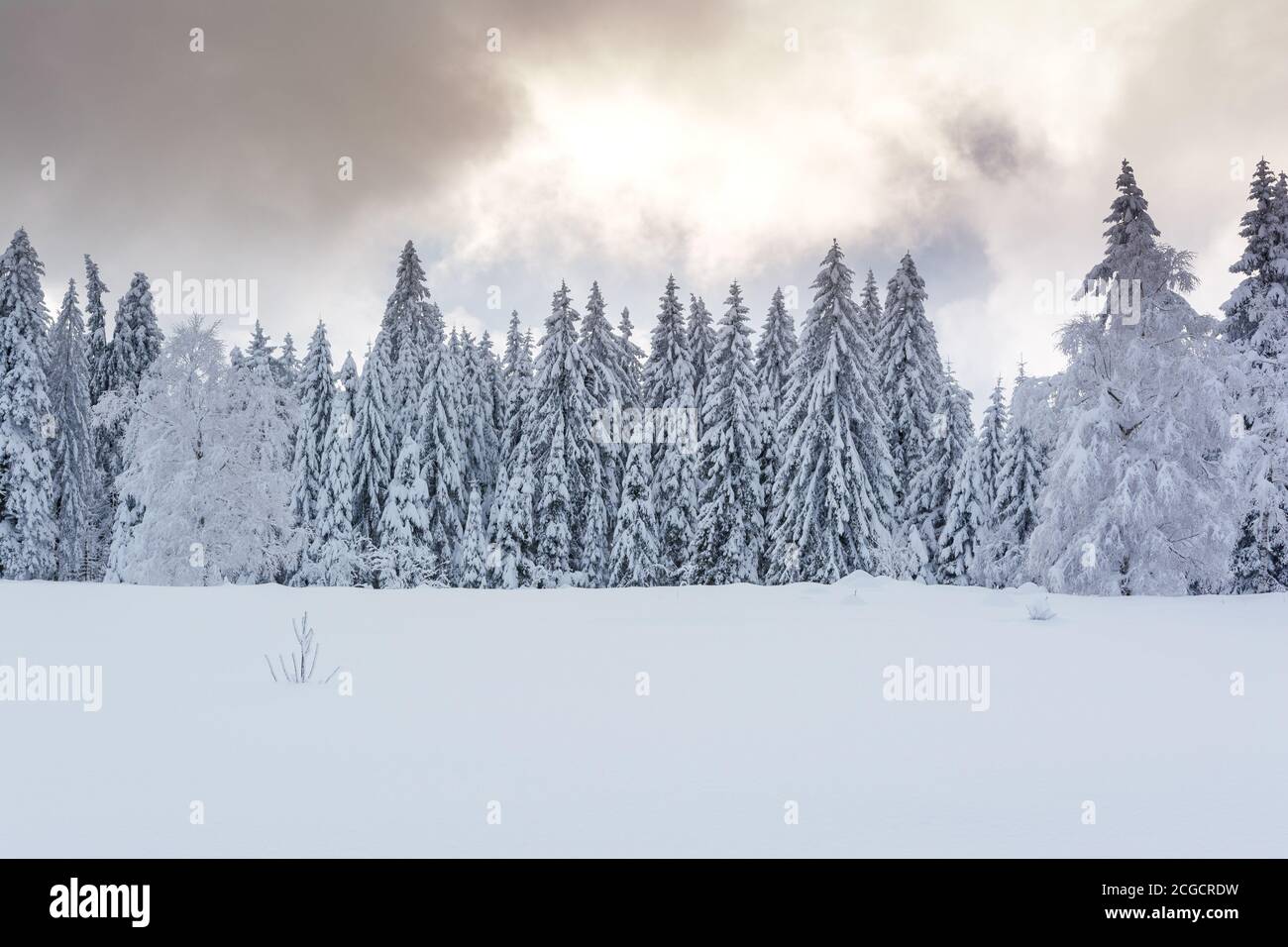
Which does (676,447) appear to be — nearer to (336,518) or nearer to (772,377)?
(772,377)

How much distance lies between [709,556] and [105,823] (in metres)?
31.6

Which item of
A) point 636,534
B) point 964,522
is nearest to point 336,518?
point 636,534

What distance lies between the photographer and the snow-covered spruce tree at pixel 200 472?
95.1 feet

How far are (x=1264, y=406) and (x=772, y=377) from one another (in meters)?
21.2

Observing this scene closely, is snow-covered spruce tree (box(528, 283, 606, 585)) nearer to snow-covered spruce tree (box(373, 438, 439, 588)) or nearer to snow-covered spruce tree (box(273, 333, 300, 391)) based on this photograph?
snow-covered spruce tree (box(373, 438, 439, 588))

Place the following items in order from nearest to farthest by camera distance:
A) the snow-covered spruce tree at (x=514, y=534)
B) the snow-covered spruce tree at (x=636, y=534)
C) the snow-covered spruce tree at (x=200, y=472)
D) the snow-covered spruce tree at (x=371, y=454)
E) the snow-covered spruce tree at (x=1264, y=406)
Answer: the snow-covered spruce tree at (x=1264, y=406) → the snow-covered spruce tree at (x=200, y=472) → the snow-covered spruce tree at (x=514, y=534) → the snow-covered spruce tree at (x=636, y=534) → the snow-covered spruce tree at (x=371, y=454)

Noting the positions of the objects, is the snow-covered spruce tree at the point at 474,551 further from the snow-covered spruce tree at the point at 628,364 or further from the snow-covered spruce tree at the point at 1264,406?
the snow-covered spruce tree at the point at 1264,406

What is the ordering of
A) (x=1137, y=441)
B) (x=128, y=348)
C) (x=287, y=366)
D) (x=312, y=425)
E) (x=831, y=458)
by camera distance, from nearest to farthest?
(x=1137, y=441)
(x=831, y=458)
(x=312, y=425)
(x=128, y=348)
(x=287, y=366)

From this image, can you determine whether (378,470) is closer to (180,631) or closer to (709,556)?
(709,556)

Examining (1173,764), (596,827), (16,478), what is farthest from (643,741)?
(16,478)

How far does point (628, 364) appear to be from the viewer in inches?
1807

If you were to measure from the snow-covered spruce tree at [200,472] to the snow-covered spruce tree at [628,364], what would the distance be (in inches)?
706

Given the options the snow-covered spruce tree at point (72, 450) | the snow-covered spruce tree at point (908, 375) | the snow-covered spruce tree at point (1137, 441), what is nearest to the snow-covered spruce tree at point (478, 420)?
the snow-covered spruce tree at point (72, 450)

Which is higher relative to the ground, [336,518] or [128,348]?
[128,348]
